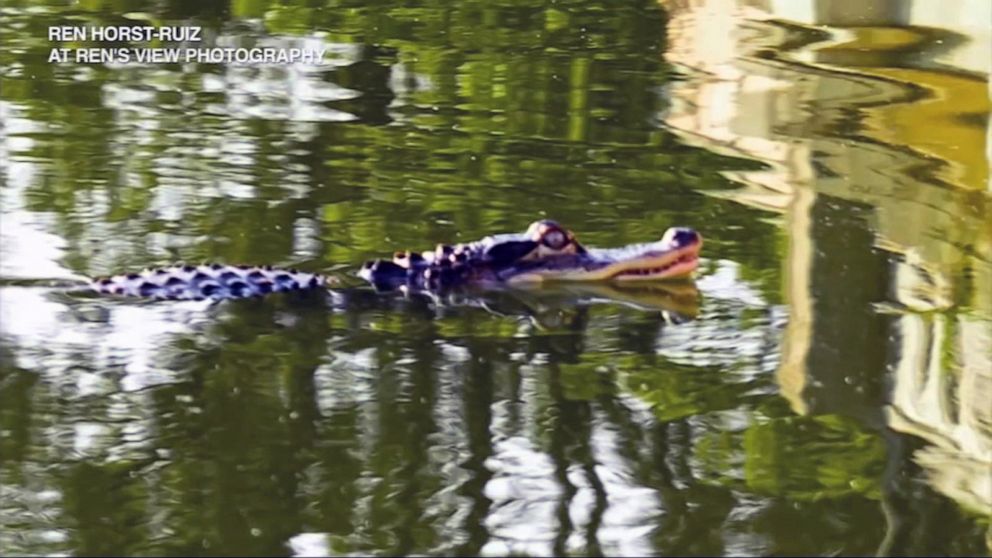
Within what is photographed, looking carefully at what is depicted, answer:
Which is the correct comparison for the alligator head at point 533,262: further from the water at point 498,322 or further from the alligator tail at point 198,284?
the alligator tail at point 198,284

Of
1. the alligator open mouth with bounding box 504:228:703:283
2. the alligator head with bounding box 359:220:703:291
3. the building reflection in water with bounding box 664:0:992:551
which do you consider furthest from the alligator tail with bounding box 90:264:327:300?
the building reflection in water with bounding box 664:0:992:551

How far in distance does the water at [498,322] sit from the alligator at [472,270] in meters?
0.09

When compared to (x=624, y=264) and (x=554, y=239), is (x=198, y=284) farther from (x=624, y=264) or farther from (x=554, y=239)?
(x=624, y=264)

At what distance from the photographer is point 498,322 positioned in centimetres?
535

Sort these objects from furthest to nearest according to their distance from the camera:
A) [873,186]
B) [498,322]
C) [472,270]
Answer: [873,186] → [472,270] → [498,322]

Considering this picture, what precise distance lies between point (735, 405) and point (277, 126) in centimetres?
337

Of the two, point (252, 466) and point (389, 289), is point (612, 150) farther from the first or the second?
point (252, 466)

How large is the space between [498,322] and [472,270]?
331 millimetres

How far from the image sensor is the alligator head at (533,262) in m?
5.59

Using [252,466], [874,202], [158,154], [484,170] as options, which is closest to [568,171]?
[484,170]

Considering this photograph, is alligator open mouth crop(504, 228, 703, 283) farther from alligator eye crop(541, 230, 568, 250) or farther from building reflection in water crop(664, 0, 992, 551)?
building reflection in water crop(664, 0, 992, 551)

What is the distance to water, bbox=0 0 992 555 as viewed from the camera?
4.04 metres

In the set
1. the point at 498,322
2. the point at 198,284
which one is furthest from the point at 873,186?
the point at 198,284

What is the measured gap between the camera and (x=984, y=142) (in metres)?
7.61
